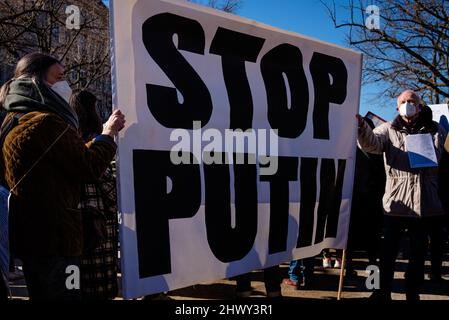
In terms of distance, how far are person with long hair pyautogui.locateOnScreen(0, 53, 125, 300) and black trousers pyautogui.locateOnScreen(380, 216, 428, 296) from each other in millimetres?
2479

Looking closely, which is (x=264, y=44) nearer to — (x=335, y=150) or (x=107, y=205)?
(x=335, y=150)

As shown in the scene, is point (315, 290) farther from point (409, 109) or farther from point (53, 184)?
point (53, 184)

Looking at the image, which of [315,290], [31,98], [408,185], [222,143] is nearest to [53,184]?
[31,98]

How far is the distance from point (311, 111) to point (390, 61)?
37.6ft

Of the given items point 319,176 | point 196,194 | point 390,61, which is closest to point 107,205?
point 196,194

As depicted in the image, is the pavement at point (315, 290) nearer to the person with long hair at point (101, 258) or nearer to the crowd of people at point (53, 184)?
the person with long hair at point (101, 258)

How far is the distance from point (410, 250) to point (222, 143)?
194cm

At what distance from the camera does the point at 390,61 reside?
13.2 m

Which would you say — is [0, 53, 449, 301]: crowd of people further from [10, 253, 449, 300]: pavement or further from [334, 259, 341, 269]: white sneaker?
[334, 259, 341, 269]: white sneaker

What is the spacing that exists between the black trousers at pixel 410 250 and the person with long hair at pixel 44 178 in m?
2.48

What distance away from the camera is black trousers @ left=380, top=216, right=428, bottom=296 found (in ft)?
11.0

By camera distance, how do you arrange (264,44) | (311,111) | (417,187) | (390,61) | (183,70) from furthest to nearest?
(390,61)
(417,187)
(311,111)
(264,44)
(183,70)

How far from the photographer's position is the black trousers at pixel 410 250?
3338mm

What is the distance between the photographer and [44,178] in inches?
71.7
